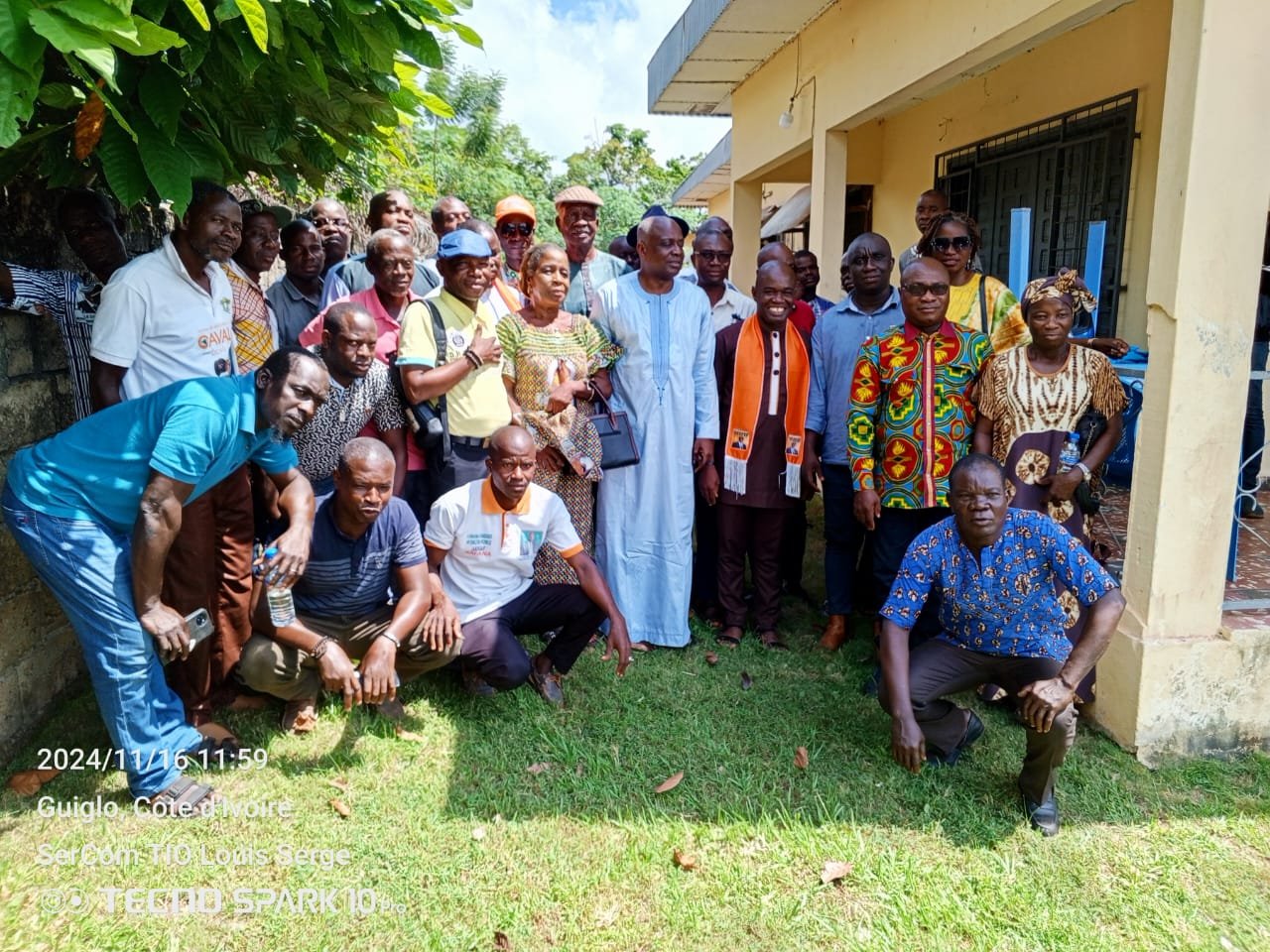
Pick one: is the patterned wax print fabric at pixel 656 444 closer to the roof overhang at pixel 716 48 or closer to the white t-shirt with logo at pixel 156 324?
the white t-shirt with logo at pixel 156 324

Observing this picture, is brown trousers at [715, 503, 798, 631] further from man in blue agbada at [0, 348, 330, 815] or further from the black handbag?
man in blue agbada at [0, 348, 330, 815]

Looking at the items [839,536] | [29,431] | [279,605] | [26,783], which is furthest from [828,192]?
[26,783]

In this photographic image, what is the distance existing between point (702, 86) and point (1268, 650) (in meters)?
9.39

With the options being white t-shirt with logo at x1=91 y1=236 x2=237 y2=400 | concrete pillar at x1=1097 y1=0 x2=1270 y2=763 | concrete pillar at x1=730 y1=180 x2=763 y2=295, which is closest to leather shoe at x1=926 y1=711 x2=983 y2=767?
concrete pillar at x1=1097 y1=0 x2=1270 y2=763

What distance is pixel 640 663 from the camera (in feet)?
14.6

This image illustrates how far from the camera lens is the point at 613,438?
4.43 metres

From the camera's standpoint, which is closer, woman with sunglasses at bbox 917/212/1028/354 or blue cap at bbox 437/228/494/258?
blue cap at bbox 437/228/494/258

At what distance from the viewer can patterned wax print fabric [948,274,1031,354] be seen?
4.23 metres

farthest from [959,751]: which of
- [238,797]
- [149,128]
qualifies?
[149,128]

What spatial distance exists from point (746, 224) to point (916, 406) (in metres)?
8.25

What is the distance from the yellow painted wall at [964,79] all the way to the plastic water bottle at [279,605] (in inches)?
171

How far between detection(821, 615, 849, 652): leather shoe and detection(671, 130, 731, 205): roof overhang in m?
9.64

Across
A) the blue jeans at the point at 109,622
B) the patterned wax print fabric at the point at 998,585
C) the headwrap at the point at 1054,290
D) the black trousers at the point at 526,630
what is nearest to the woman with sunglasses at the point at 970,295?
the headwrap at the point at 1054,290

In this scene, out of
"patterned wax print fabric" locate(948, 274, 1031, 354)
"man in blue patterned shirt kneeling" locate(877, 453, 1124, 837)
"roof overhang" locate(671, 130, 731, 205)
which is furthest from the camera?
"roof overhang" locate(671, 130, 731, 205)
